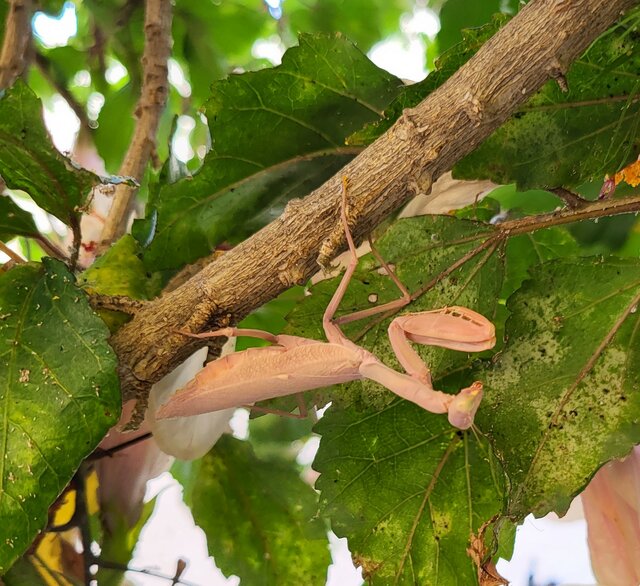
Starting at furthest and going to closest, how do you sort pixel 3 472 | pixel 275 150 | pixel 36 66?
pixel 36 66 → pixel 275 150 → pixel 3 472

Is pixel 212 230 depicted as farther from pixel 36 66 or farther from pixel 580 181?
pixel 36 66

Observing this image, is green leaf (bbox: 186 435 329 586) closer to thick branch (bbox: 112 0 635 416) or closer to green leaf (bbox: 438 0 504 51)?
thick branch (bbox: 112 0 635 416)

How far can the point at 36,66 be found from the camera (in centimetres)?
62

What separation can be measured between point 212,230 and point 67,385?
0.40ft

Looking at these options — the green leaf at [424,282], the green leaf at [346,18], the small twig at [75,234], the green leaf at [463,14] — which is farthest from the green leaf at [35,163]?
the green leaf at [346,18]

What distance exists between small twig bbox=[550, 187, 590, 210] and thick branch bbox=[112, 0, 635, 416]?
74mm

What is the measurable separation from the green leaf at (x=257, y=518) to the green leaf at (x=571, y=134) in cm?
23

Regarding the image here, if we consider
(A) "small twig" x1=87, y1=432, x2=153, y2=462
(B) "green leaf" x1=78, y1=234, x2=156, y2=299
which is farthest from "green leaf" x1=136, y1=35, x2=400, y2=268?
(A) "small twig" x1=87, y1=432, x2=153, y2=462

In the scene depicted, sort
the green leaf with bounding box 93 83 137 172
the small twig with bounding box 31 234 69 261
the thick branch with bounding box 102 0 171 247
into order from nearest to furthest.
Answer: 1. the small twig with bounding box 31 234 69 261
2. the thick branch with bounding box 102 0 171 247
3. the green leaf with bounding box 93 83 137 172

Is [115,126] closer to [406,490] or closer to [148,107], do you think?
[148,107]

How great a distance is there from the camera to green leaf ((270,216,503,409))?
32 centimetres

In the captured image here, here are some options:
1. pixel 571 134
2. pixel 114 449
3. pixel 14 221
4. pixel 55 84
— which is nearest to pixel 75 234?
Answer: pixel 14 221

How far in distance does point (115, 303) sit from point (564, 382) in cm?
20

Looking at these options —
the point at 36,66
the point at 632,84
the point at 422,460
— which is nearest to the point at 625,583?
the point at 422,460
